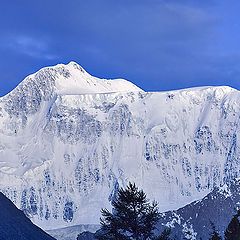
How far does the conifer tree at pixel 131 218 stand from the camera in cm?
4219

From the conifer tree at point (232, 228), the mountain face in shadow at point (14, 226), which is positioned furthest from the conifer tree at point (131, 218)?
the mountain face in shadow at point (14, 226)

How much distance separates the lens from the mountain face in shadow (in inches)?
2378

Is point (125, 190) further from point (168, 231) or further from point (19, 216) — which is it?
point (19, 216)

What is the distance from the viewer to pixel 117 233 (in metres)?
Answer: 42.1

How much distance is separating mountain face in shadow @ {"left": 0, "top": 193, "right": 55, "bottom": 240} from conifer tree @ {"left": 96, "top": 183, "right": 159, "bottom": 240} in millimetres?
17363

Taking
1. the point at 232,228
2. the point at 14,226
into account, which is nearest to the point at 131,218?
the point at 232,228

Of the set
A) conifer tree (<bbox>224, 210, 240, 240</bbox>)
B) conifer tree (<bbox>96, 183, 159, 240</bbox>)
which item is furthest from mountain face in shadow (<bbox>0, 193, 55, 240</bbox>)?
conifer tree (<bbox>96, 183, 159, 240</bbox>)

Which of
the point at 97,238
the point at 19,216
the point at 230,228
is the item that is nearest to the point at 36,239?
the point at 19,216

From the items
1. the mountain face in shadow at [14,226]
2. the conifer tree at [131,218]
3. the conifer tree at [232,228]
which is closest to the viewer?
the conifer tree at [131,218]

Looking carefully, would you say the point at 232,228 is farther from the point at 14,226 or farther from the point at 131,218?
the point at 131,218

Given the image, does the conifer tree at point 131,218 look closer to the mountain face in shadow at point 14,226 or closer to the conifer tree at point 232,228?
the conifer tree at point 232,228

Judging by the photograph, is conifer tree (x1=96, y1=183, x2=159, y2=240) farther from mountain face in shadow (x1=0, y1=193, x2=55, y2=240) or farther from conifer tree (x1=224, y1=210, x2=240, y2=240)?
mountain face in shadow (x1=0, y1=193, x2=55, y2=240)

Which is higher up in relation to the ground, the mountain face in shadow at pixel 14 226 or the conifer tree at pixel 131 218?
the mountain face in shadow at pixel 14 226

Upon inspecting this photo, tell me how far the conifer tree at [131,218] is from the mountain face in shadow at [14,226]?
684 inches
